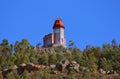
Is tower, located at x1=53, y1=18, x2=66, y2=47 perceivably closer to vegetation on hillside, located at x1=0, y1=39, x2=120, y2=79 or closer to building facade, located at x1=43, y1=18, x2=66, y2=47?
building facade, located at x1=43, y1=18, x2=66, y2=47

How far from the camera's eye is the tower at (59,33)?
13150 centimetres

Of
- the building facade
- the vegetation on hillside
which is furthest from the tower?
the vegetation on hillside

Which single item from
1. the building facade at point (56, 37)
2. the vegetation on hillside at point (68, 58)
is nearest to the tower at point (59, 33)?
the building facade at point (56, 37)

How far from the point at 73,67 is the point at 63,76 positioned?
14.7 feet

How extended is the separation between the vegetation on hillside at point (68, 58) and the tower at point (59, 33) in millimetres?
14721

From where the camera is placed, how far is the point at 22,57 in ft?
331

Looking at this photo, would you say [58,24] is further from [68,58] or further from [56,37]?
[68,58]

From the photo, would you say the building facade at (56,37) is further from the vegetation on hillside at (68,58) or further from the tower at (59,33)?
the vegetation on hillside at (68,58)

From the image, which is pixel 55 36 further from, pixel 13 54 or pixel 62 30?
pixel 13 54

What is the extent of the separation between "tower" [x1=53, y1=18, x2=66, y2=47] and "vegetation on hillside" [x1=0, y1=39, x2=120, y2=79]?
48.3 ft

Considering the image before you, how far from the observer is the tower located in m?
132

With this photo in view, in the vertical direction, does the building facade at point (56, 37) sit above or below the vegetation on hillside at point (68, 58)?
above

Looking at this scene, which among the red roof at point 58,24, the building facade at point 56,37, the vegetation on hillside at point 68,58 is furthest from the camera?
the red roof at point 58,24

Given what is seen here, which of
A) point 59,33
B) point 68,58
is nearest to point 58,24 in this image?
point 59,33
